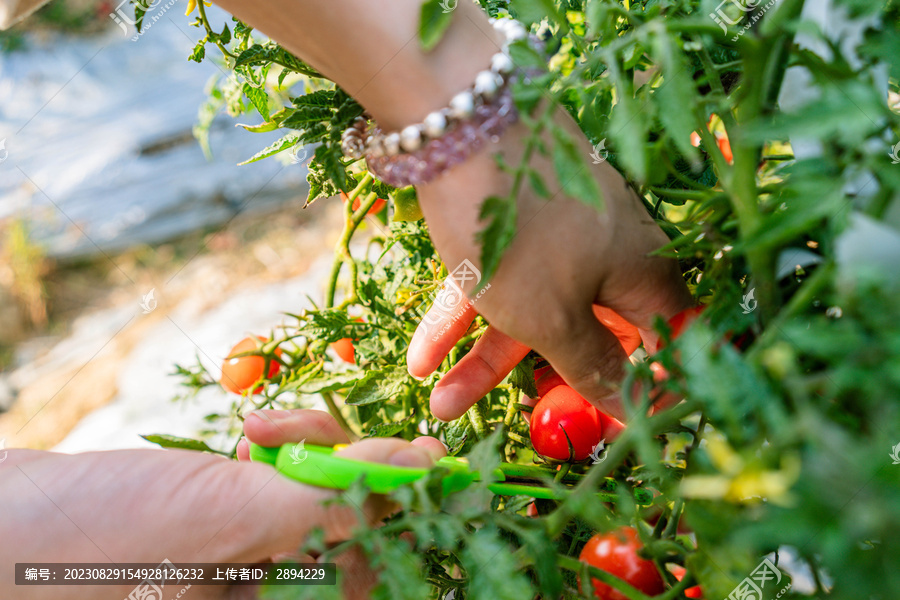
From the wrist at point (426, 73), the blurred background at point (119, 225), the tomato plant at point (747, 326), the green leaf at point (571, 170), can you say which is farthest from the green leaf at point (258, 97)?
the blurred background at point (119, 225)

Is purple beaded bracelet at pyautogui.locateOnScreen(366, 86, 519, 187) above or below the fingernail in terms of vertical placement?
above

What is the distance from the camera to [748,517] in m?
0.24

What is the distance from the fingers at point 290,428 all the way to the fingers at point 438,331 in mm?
99

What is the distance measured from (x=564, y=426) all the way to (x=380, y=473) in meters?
0.21

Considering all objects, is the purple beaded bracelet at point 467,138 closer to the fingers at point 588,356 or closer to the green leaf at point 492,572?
the fingers at point 588,356

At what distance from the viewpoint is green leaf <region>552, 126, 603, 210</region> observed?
0.30m

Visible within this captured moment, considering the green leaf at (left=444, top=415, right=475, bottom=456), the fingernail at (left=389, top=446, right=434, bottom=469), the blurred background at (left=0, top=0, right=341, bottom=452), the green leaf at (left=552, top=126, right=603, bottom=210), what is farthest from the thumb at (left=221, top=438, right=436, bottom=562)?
the blurred background at (left=0, top=0, right=341, bottom=452)

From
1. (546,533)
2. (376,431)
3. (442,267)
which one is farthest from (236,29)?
(546,533)

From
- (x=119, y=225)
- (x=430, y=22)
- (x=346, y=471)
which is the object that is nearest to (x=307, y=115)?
(x=430, y=22)

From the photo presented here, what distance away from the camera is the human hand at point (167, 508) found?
474 millimetres

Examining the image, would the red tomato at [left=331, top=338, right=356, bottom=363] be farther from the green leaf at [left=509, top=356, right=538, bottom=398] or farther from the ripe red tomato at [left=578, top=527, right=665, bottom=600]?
the ripe red tomato at [left=578, top=527, right=665, bottom=600]

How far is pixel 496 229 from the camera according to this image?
334 millimetres

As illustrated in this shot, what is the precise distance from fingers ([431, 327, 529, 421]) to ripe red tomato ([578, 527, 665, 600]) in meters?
0.19

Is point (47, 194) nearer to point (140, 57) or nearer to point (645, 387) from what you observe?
point (140, 57)
